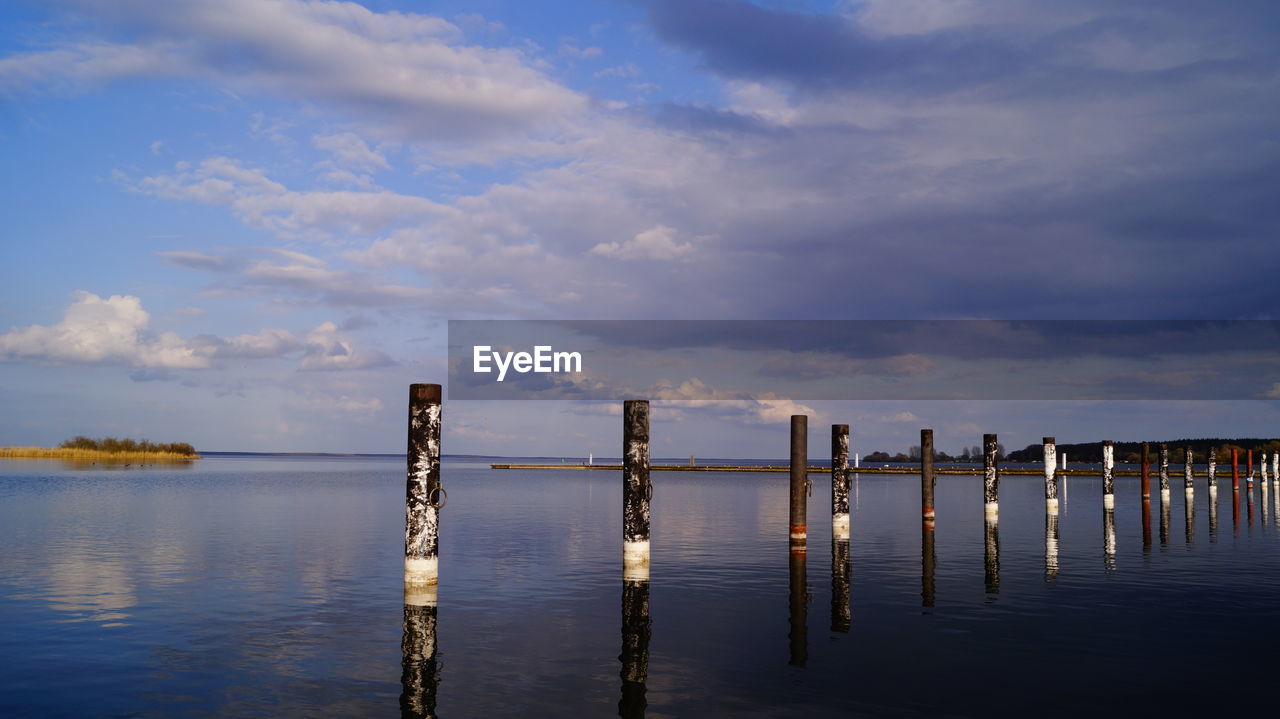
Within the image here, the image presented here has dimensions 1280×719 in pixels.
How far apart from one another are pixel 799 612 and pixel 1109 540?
2144cm

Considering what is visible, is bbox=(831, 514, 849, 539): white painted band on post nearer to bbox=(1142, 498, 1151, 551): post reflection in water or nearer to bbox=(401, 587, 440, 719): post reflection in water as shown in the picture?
bbox=(1142, 498, 1151, 551): post reflection in water

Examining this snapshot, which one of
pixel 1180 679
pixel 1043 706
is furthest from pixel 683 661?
pixel 1180 679

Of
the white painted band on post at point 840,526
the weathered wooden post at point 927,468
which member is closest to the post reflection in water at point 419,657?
the white painted band on post at point 840,526

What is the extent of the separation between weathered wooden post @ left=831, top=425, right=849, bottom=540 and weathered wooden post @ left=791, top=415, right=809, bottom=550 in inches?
111

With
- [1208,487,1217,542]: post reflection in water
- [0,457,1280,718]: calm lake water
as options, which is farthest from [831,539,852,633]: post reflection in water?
[1208,487,1217,542]: post reflection in water

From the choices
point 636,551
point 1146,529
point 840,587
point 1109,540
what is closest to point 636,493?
point 636,551

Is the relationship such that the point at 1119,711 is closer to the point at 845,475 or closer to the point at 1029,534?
the point at 845,475

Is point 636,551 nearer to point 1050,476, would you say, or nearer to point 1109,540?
→ point 1109,540

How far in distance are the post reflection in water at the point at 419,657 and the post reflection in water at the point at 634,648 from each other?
259 centimetres

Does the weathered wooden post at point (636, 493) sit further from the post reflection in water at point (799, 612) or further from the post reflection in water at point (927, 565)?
the post reflection in water at point (927, 565)

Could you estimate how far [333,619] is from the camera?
18.2 meters

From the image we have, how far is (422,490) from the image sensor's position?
1756 cm

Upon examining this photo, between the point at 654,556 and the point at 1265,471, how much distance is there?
72985 millimetres

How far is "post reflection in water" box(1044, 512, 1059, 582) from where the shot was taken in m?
25.6
